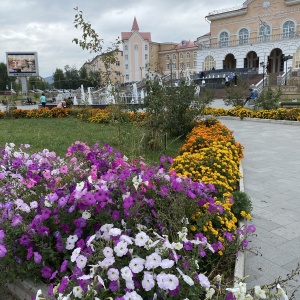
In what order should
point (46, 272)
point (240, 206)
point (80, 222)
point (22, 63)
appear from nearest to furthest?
1. point (46, 272)
2. point (80, 222)
3. point (240, 206)
4. point (22, 63)

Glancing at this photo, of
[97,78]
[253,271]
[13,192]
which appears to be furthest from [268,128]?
[13,192]

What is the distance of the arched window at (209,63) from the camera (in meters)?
52.1

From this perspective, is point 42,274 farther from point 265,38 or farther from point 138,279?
point 265,38

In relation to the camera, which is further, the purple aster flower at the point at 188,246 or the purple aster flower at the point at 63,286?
the purple aster flower at the point at 188,246

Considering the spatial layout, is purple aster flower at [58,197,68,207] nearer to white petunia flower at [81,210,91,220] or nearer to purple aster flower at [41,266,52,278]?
white petunia flower at [81,210,91,220]

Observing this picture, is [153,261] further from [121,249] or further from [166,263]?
[121,249]

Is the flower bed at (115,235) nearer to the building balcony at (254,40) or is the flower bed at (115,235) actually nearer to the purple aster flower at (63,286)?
the purple aster flower at (63,286)

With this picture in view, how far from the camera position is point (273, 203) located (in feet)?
14.6

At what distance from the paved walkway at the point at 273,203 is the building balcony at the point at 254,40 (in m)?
41.5

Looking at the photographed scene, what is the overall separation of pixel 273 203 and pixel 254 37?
165ft

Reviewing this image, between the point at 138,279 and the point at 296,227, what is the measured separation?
8.36ft

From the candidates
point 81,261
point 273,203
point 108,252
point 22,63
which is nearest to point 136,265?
point 108,252

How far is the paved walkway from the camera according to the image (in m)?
2.94

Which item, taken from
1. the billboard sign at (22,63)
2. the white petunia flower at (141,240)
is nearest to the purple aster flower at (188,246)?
the white petunia flower at (141,240)
